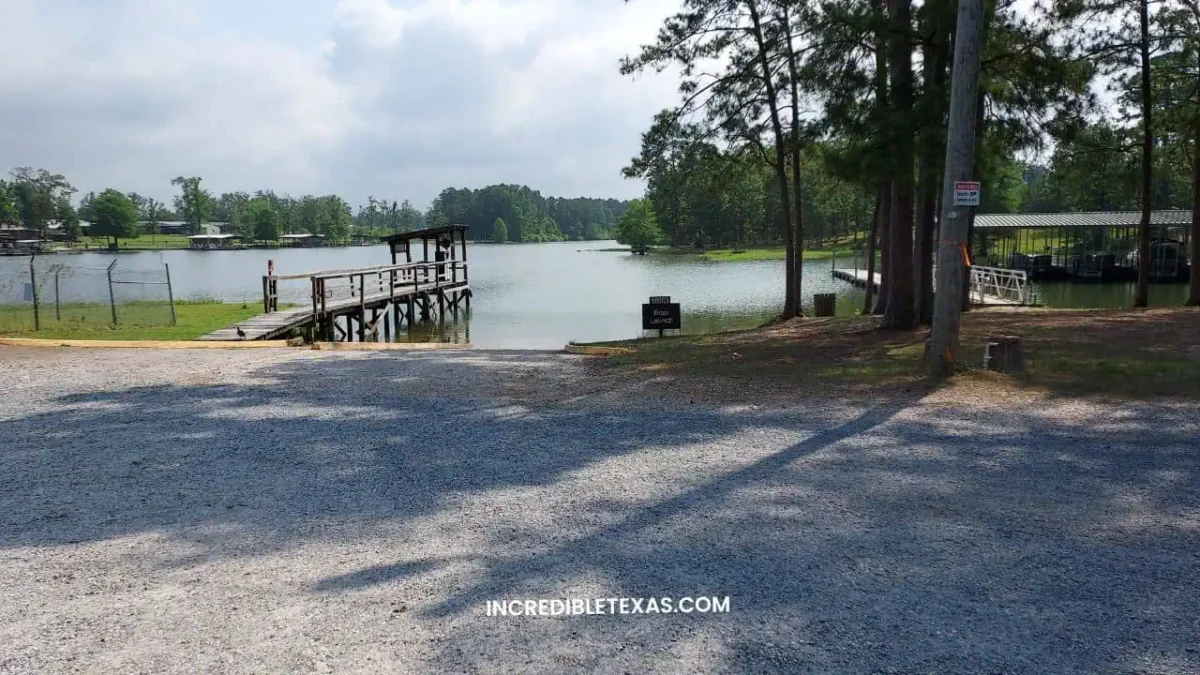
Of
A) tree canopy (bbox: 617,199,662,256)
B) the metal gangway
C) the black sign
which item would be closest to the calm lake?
the metal gangway

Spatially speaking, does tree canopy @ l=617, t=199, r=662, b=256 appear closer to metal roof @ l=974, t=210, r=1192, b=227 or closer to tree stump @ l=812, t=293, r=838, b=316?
metal roof @ l=974, t=210, r=1192, b=227

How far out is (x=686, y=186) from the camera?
19766 millimetres

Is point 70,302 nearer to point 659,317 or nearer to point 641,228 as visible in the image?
point 659,317

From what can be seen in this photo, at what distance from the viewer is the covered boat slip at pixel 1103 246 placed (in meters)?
36.7

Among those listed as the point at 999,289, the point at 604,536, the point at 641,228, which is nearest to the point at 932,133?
the point at 604,536

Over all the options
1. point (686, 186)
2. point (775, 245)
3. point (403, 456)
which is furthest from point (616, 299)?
point (775, 245)

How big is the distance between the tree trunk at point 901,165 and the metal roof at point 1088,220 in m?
30.3

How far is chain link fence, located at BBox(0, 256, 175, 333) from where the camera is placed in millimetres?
17156

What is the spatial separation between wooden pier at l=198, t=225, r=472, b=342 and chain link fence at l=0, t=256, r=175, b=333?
8.54ft

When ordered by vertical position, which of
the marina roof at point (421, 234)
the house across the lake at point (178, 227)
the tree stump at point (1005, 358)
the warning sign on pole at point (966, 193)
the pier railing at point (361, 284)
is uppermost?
the house across the lake at point (178, 227)

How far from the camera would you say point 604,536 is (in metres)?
4.18

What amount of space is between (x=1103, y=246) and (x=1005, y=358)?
37.7 meters

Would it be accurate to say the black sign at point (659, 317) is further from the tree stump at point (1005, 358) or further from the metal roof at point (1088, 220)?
the metal roof at point (1088, 220)

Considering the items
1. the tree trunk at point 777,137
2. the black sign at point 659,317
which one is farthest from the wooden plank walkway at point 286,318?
the tree trunk at point 777,137
